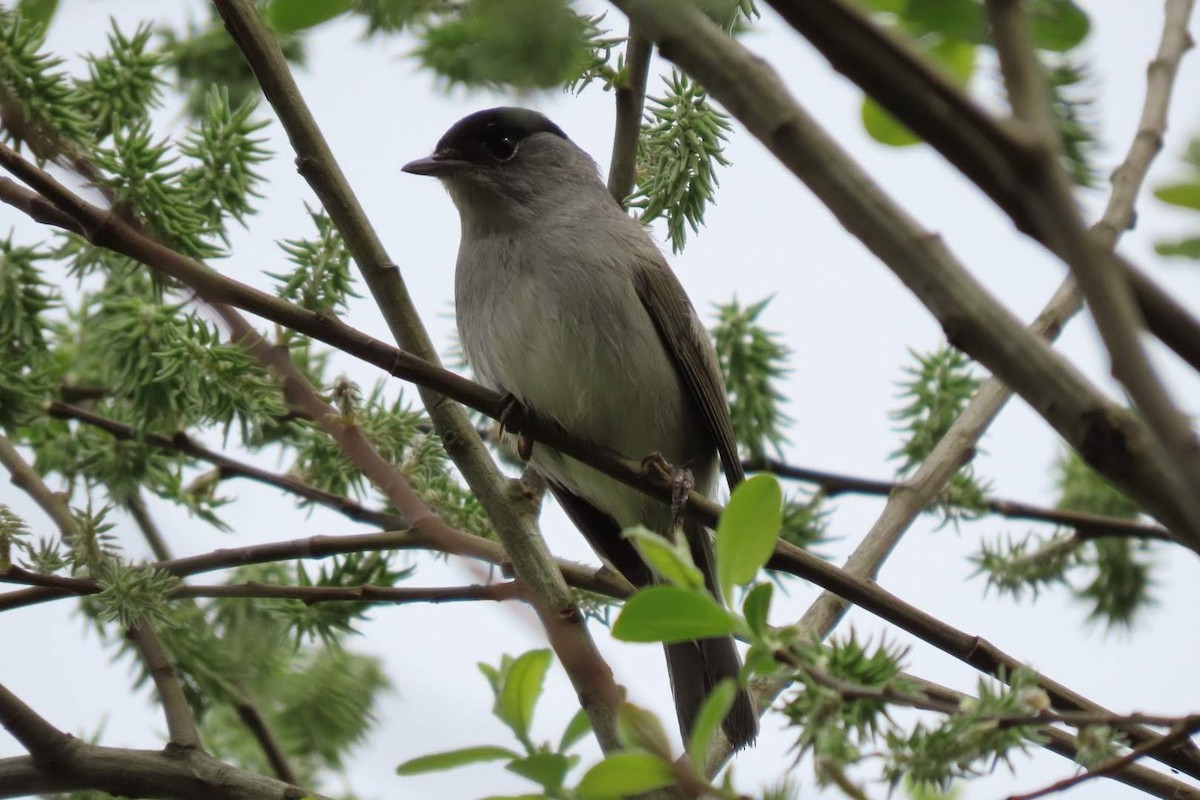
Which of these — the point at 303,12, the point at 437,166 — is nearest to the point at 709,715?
the point at 303,12

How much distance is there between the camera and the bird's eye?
16.9 ft

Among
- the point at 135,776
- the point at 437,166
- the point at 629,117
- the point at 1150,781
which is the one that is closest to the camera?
the point at 1150,781

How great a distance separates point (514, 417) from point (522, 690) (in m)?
1.98

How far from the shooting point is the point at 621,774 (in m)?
1.42

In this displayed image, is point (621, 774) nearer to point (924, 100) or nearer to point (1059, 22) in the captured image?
point (924, 100)

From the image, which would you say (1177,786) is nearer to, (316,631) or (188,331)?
(316,631)

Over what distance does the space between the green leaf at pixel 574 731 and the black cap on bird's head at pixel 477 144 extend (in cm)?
338

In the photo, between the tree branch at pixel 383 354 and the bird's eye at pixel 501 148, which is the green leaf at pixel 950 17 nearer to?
the tree branch at pixel 383 354

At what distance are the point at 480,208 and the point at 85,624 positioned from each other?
78.7 inches

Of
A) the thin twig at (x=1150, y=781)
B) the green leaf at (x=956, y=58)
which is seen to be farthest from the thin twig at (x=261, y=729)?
the green leaf at (x=956, y=58)

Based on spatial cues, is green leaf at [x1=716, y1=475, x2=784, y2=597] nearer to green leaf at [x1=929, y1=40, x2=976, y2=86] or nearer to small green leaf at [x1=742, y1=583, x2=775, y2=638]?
small green leaf at [x1=742, y1=583, x2=775, y2=638]

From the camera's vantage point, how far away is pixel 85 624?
404 centimetres

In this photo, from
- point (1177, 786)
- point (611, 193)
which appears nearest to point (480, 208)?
point (611, 193)

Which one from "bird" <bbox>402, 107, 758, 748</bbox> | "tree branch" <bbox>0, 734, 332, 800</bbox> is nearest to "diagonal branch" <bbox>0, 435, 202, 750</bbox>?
"tree branch" <bbox>0, 734, 332, 800</bbox>
